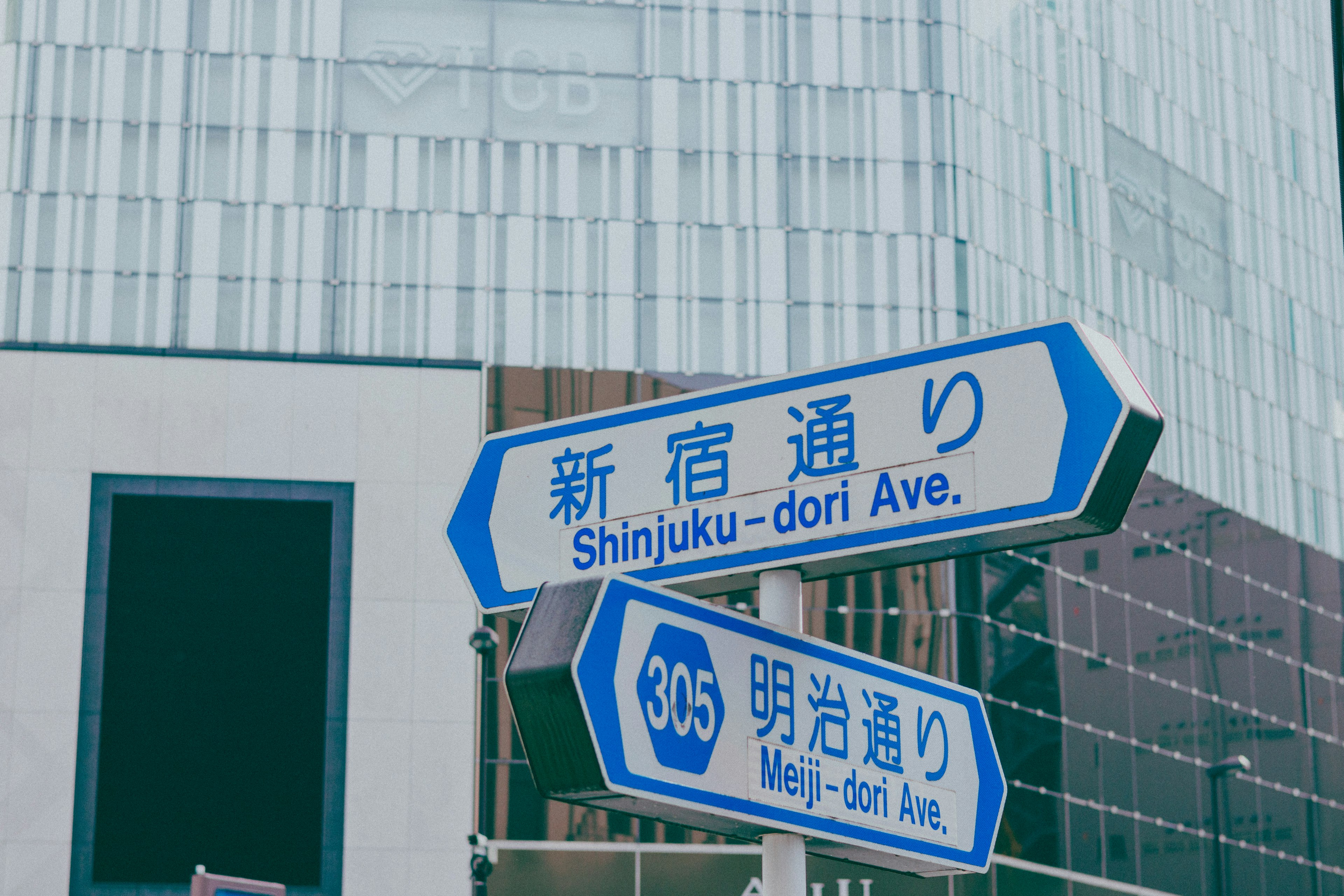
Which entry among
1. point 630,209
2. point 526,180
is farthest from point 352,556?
point 630,209

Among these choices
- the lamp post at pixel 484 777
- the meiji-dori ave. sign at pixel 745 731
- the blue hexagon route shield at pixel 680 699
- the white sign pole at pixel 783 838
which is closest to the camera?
the meiji-dori ave. sign at pixel 745 731

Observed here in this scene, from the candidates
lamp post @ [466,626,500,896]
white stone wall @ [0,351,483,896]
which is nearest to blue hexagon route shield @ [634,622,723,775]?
lamp post @ [466,626,500,896]

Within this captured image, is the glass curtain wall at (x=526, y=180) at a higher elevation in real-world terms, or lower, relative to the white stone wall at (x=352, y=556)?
higher

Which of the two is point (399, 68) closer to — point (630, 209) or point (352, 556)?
point (630, 209)

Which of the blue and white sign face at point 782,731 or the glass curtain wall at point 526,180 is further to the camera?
the glass curtain wall at point 526,180

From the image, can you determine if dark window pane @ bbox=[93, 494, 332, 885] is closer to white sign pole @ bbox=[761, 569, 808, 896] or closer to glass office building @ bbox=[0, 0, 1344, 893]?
glass office building @ bbox=[0, 0, 1344, 893]

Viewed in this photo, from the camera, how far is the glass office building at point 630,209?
1570 inches

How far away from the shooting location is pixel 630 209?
4122cm

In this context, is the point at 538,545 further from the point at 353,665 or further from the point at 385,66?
the point at 385,66

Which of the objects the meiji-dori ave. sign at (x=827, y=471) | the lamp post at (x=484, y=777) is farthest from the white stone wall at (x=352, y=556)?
the meiji-dori ave. sign at (x=827, y=471)

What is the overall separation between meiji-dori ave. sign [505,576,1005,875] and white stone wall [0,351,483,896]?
33.2 m

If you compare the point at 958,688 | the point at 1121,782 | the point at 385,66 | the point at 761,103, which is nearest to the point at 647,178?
the point at 761,103

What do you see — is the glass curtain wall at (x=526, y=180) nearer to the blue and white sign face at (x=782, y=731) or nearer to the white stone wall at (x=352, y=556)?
the white stone wall at (x=352, y=556)

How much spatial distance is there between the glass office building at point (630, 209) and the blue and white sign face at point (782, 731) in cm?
3292
